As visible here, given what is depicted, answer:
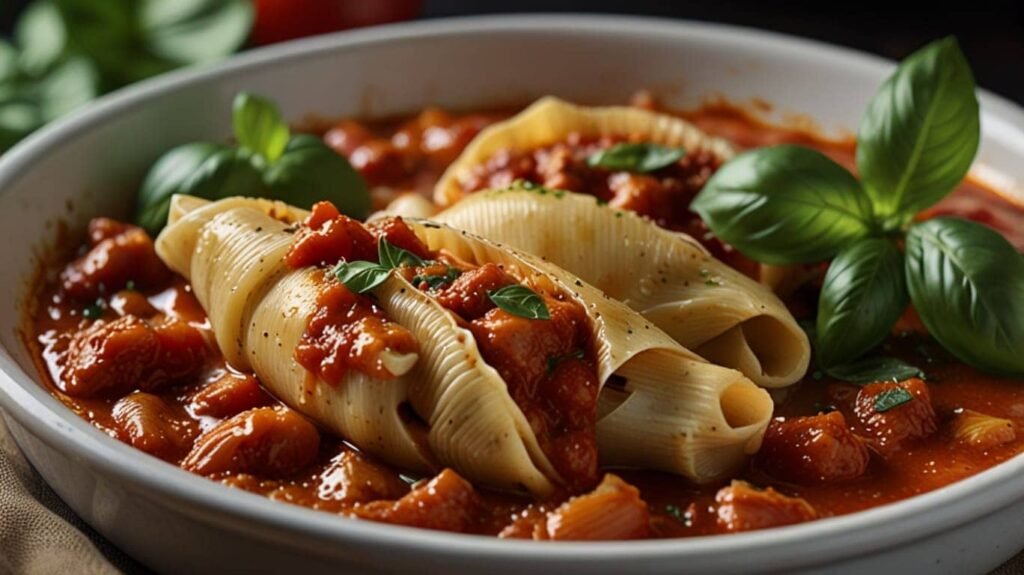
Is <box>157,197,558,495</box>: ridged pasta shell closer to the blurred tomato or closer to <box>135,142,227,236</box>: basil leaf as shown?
<box>135,142,227,236</box>: basil leaf

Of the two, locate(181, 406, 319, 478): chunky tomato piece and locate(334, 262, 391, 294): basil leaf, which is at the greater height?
locate(334, 262, 391, 294): basil leaf

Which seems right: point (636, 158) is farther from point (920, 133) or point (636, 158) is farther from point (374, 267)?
point (374, 267)

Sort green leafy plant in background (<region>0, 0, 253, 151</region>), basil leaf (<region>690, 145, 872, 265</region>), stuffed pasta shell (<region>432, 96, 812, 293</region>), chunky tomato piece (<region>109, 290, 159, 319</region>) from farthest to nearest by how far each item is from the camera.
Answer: green leafy plant in background (<region>0, 0, 253, 151</region>), stuffed pasta shell (<region>432, 96, 812, 293</region>), chunky tomato piece (<region>109, 290, 159, 319</region>), basil leaf (<region>690, 145, 872, 265</region>)

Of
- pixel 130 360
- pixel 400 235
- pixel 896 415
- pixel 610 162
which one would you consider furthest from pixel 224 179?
pixel 896 415

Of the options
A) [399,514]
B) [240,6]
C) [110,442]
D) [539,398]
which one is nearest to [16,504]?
[110,442]

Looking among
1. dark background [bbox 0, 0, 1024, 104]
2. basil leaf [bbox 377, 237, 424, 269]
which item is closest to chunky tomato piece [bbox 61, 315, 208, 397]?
basil leaf [bbox 377, 237, 424, 269]

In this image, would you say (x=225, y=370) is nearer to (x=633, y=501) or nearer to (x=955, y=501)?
(x=633, y=501)
